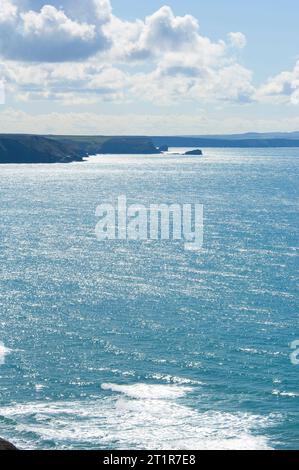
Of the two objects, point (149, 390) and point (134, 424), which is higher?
point (149, 390)

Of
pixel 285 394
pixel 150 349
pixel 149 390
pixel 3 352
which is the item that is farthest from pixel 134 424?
pixel 3 352

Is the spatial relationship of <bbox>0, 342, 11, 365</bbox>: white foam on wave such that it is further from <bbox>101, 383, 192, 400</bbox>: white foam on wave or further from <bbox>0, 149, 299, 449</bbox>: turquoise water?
<bbox>101, 383, 192, 400</bbox>: white foam on wave

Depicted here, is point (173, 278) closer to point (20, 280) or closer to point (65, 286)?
point (65, 286)

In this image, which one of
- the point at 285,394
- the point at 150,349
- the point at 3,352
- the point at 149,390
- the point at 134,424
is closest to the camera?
the point at 134,424

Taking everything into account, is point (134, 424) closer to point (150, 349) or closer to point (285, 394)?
point (285, 394)

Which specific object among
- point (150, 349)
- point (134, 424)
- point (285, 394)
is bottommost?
point (134, 424)

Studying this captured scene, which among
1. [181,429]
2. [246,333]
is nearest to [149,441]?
[181,429]

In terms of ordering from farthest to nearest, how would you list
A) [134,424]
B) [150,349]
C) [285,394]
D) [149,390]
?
[150,349], [149,390], [285,394], [134,424]
